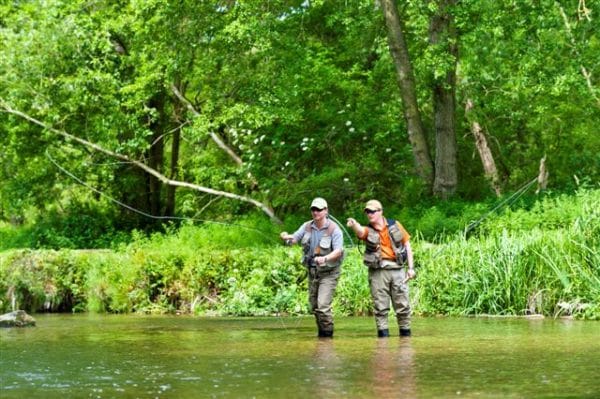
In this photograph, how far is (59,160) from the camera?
3022cm

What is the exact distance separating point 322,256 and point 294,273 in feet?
23.4

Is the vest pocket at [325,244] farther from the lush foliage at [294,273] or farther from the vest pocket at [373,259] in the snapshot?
the lush foliage at [294,273]

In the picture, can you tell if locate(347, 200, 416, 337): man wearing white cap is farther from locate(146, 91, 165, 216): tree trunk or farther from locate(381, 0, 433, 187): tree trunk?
locate(146, 91, 165, 216): tree trunk

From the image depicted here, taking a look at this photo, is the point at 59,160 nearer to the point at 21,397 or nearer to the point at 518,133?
the point at 518,133

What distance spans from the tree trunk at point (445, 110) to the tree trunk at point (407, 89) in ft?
0.93

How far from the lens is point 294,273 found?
2070 centimetres

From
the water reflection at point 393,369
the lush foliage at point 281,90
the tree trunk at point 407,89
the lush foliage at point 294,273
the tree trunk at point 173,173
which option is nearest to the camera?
the water reflection at point 393,369

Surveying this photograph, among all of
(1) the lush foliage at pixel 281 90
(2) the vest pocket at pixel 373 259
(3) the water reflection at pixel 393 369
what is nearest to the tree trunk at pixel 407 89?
(1) the lush foliage at pixel 281 90

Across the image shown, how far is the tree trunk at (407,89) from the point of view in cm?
2569

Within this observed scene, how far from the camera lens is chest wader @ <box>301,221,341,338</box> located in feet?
44.8

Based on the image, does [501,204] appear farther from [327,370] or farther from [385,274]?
[327,370]

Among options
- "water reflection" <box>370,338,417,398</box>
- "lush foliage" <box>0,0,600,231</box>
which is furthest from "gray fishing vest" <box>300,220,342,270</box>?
"lush foliage" <box>0,0,600,231</box>

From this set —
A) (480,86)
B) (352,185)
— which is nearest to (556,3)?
(480,86)

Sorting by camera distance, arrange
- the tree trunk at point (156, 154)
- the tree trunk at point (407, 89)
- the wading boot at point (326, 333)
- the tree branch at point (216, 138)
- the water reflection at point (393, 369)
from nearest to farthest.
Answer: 1. the water reflection at point (393, 369)
2. the wading boot at point (326, 333)
3. the tree trunk at point (407, 89)
4. the tree branch at point (216, 138)
5. the tree trunk at point (156, 154)
